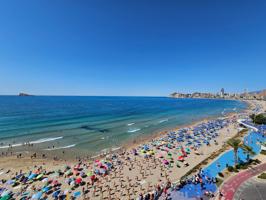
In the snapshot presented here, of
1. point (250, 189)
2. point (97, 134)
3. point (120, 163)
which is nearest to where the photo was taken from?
point (250, 189)

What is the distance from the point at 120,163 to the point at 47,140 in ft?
72.9

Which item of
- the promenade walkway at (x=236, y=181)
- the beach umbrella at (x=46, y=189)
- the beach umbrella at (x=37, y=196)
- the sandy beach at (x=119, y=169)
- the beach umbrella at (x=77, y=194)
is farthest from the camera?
the sandy beach at (x=119, y=169)

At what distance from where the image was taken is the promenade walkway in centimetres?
1486

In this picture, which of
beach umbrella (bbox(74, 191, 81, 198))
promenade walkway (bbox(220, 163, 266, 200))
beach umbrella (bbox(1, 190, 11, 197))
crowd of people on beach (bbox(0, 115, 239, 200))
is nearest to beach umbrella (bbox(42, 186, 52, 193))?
crowd of people on beach (bbox(0, 115, 239, 200))

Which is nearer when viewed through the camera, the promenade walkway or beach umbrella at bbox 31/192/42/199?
the promenade walkway

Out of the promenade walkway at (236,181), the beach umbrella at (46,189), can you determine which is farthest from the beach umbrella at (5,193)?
the promenade walkway at (236,181)

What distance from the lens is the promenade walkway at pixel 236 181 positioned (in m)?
14.9

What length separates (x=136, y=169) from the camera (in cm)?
2255

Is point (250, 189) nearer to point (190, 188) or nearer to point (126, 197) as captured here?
point (190, 188)

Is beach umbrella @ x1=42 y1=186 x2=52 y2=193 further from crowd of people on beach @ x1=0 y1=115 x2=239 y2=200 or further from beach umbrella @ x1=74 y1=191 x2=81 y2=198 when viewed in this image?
beach umbrella @ x1=74 y1=191 x2=81 y2=198

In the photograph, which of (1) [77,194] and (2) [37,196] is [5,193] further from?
(1) [77,194]

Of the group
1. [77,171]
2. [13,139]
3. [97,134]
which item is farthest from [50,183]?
[13,139]

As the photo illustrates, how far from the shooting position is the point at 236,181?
55.0ft

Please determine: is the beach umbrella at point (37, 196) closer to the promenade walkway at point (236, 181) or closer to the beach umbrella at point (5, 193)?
the beach umbrella at point (5, 193)
